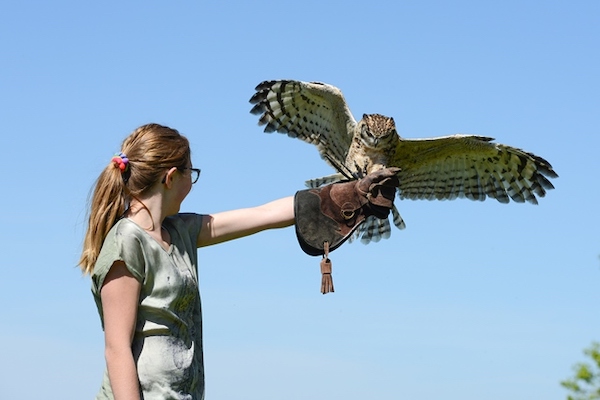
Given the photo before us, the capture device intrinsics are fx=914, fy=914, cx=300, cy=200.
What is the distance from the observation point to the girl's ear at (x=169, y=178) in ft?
9.48

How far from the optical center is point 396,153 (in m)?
7.73

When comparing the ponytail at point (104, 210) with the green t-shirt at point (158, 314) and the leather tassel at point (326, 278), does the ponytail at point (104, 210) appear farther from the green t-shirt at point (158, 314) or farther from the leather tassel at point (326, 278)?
the leather tassel at point (326, 278)

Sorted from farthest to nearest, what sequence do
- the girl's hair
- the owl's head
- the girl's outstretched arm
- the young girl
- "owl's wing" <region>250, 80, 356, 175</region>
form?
"owl's wing" <region>250, 80, 356, 175</region>, the owl's head, the girl's outstretched arm, the girl's hair, the young girl

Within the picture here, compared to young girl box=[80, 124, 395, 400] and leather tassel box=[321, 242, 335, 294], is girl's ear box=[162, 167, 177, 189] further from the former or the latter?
leather tassel box=[321, 242, 335, 294]

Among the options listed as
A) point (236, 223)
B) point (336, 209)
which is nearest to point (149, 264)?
point (236, 223)

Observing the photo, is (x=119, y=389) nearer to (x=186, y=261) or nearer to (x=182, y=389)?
(x=182, y=389)

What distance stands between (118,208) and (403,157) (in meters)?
5.16

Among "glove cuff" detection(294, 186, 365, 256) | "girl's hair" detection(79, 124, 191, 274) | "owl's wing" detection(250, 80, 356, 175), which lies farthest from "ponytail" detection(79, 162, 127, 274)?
"owl's wing" detection(250, 80, 356, 175)

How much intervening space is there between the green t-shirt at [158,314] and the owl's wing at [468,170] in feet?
15.6

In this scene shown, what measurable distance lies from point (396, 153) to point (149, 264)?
5.13 metres

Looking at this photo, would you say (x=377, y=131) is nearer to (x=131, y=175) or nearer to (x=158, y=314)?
(x=131, y=175)

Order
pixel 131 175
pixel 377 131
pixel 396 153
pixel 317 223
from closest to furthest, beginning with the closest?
pixel 131 175 < pixel 317 223 < pixel 377 131 < pixel 396 153

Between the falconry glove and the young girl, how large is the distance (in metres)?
0.24

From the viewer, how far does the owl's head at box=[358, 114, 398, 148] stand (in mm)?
7383
